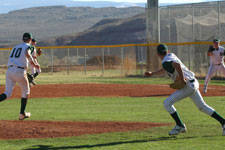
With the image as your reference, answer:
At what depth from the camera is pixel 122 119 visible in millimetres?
12320

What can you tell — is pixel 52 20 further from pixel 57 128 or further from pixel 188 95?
pixel 188 95

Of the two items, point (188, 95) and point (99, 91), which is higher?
point (188, 95)

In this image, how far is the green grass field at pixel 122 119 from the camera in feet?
→ 29.4

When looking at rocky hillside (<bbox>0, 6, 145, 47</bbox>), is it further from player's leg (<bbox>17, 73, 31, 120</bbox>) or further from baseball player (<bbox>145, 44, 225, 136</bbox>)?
baseball player (<bbox>145, 44, 225, 136</bbox>)

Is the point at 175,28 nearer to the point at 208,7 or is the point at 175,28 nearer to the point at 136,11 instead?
the point at 208,7

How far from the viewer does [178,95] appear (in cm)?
953

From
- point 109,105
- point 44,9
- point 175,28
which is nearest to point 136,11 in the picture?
point 44,9

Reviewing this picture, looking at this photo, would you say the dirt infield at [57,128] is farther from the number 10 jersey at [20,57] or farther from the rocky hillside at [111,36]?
the rocky hillside at [111,36]

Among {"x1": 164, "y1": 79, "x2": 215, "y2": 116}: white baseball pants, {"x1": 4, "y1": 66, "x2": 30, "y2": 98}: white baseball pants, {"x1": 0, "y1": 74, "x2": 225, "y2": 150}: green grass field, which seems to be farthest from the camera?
{"x1": 4, "y1": 66, "x2": 30, "y2": 98}: white baseball pants

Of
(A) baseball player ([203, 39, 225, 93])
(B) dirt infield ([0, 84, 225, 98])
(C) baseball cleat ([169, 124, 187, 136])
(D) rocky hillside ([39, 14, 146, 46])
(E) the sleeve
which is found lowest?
(D) rocky hillside ([39, 14, 146, 46])

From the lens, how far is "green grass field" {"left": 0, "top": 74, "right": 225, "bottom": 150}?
8961 millimetres

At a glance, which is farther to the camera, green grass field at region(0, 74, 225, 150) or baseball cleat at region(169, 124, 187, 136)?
baseball cleat at region(169, 124, 187, 136)

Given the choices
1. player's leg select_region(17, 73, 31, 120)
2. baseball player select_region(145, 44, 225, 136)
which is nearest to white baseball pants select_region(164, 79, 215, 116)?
baseball player select_region(145, 44, 225, 136)

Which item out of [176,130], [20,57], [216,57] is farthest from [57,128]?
[216,57]
